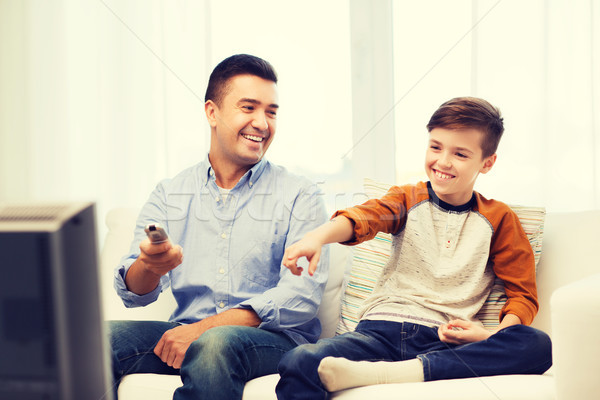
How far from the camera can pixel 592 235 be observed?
142 cm

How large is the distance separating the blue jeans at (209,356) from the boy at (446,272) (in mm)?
132

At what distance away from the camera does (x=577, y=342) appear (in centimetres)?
99

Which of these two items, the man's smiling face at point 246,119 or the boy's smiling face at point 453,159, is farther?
the man's smiling face at point 246,119

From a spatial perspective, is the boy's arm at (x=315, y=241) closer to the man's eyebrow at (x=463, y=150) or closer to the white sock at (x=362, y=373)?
the white sock at (x=362, y=373)

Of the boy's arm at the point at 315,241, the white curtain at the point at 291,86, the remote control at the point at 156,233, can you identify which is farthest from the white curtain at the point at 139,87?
the remote control at the point at 156,233

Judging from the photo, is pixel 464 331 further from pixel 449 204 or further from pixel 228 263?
pixel 228 263

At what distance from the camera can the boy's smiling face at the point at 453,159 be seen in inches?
54.9

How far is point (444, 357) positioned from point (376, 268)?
14.5 inches

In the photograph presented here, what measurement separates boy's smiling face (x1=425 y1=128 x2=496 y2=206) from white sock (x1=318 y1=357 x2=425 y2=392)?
45 cm

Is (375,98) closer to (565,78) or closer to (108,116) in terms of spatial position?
(565,78)

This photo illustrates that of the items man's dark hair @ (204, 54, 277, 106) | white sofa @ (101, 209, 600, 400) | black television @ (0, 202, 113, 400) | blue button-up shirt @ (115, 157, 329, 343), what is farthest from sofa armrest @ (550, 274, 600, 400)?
man's dark hair @ (204, 54, 277, 106)

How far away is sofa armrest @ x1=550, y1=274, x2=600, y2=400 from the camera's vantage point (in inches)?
38.7

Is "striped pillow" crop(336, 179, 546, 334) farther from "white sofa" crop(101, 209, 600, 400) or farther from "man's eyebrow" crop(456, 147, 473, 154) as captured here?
"man's eyebrow" crop(456, 147, 473, 154)

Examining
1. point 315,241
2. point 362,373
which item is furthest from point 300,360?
point 315,241
